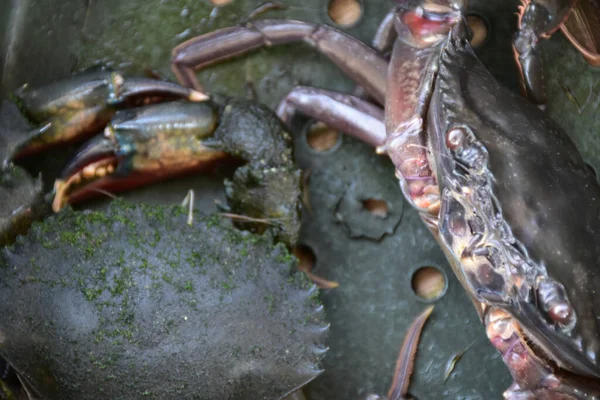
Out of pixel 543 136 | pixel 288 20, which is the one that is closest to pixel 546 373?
pixel 543 136

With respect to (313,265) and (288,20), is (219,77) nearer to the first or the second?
(288,20)

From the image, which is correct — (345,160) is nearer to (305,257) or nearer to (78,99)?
(305,257)

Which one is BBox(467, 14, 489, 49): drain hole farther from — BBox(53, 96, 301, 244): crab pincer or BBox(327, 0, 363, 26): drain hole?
BBox(53, 96, 301, 244): crab pincer

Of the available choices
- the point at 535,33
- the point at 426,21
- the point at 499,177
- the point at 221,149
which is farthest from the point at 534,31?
the point at 221,149

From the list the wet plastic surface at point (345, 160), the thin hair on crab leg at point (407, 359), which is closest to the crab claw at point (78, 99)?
the wet plastic surface at point (345, 160)

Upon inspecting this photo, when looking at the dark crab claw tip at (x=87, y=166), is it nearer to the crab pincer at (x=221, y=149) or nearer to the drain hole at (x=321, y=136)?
the crab pincer at (x=221, y=149)

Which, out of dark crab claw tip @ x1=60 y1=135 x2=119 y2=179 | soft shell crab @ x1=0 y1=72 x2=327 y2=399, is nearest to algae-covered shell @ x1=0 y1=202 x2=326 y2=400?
soft shell crab @ x1=0 y1=72 x2=327 y2=399
